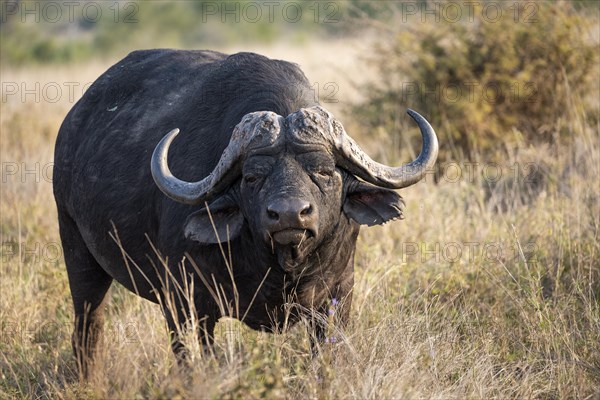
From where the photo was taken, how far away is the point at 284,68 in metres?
5.45

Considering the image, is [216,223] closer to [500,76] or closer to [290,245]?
[290,245]

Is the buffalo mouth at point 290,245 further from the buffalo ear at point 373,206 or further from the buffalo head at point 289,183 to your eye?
the buffalo ear at point 373,206

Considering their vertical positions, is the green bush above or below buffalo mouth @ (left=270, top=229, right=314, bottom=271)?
above

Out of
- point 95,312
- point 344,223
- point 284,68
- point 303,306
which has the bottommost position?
point 95,312

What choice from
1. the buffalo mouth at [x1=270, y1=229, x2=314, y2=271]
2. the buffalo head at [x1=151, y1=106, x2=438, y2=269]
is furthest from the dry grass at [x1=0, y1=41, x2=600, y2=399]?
the buffalo head at [x1=151, y1=106, x2=438, y2=269]

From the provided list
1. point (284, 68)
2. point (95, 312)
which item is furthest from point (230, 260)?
point (95, 312)

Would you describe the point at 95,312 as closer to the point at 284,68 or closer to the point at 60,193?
the point at 60,193

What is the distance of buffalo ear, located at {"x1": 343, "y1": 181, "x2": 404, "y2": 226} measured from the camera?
15.8ft

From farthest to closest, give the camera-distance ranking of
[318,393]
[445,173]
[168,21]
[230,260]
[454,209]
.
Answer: [168,21] < [445,173] < [454,209] < [230,260] < [318,393]

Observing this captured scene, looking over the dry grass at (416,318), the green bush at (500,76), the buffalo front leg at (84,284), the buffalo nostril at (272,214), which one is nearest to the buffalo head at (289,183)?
the buffalo nostril at (272,214)

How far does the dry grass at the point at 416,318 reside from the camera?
169 inches

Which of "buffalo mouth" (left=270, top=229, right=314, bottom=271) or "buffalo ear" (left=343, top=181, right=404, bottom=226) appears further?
"buffalo ear" (left=343, top=181, right=404, bottom=226)

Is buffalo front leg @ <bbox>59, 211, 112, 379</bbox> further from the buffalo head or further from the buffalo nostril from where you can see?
the buffalo nostril

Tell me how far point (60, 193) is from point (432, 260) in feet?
8.79
